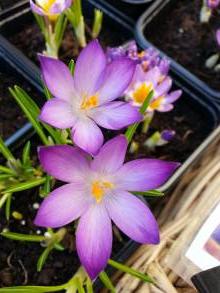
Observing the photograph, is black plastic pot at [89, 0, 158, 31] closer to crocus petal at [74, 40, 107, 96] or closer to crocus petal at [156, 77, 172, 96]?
crocus petal at [156, 77, 172, 96]

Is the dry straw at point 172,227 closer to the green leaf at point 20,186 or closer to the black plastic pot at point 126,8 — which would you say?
the green leaf at point 20,186

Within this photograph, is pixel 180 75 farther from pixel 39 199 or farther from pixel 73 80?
pixel 73 80

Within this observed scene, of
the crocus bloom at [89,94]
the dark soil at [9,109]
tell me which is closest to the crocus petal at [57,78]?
the crocus bloom at [89,94]

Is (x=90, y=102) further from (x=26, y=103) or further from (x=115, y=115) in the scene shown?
(x=26, y=103)

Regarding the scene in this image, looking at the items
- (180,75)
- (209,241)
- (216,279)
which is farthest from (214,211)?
(180,75)

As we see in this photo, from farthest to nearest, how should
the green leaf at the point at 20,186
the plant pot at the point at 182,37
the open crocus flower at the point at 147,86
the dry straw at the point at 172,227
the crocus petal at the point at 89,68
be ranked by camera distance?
1. the plant pot at the point at 182,37
2. the open crocus flower at the point at 147,86
3. the dry straw at the point at 172,227
4. the green leaf at the point at 20,186
5. the crocus petal at the point at 89,68

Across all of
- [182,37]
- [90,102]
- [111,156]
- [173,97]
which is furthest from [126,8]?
[111,156]

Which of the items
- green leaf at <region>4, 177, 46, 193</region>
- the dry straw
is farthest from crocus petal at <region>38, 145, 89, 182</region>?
the dry straw
